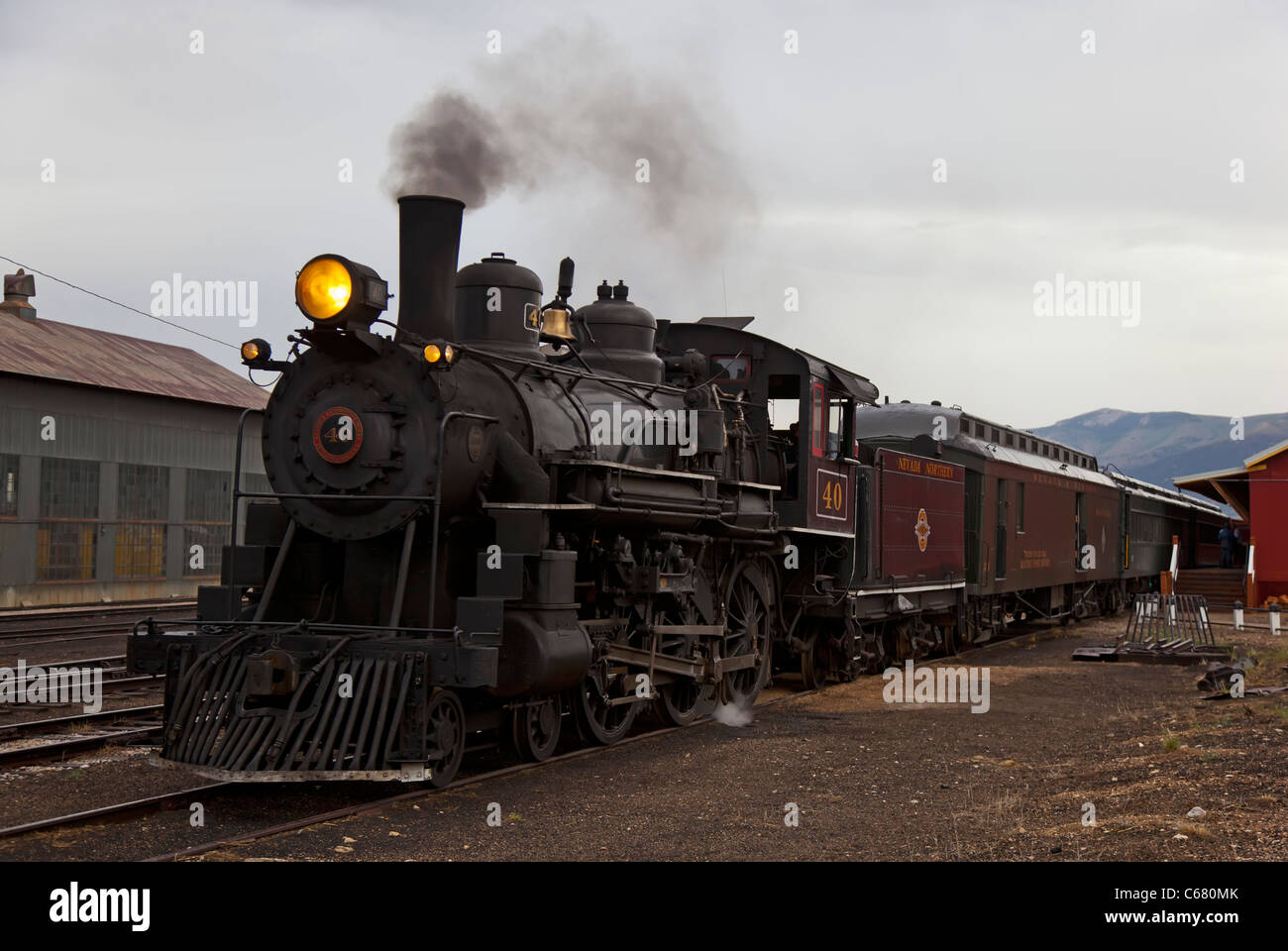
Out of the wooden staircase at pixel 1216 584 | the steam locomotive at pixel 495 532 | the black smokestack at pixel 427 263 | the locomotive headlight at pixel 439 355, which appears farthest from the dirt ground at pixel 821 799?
the wooden staircase at pixel 1216 584

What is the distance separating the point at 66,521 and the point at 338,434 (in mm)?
18296

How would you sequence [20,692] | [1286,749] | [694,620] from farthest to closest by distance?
[20,692] → [694,620] → [1286,749]

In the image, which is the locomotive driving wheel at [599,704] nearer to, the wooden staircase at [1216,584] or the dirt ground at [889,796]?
the dirt ground at [889,796]

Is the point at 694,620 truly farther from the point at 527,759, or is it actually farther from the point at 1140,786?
the point at 1140,786

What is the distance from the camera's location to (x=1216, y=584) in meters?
32.1

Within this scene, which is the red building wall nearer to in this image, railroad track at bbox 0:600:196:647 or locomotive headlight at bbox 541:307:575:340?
railroad track at bbox 0:600:196:647

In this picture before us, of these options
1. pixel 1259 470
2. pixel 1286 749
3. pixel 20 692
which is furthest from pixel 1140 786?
pixel 1259 470

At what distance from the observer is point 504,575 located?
813 centimetres

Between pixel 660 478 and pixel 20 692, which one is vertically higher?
pixel 660 478

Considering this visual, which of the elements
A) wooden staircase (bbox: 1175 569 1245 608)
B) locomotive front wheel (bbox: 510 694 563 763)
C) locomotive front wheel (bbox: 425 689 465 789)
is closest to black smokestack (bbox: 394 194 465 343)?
locomotive front wheel (bbox: 425 689 465 789)

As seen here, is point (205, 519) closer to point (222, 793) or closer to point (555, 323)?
point (555, 323)

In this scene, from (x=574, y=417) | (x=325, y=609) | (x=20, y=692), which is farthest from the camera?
(x=20, y=692)

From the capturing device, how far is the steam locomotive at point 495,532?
7.79m

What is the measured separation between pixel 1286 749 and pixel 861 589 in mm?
5858
